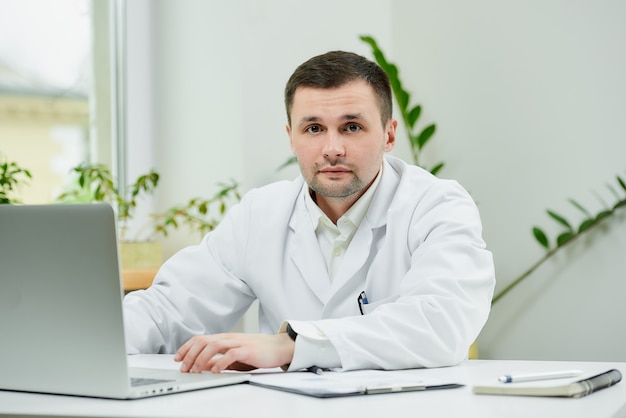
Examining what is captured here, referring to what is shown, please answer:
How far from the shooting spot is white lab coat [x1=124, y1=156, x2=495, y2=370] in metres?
1.45

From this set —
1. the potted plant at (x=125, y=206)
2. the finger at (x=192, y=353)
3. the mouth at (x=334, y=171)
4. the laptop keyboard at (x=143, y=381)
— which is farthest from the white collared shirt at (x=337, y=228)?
the potted plant at (x=125, y=206)

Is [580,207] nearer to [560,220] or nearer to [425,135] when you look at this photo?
[560,220]

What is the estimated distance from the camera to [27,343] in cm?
113

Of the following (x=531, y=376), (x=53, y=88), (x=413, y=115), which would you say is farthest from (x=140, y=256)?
(x=531, y=376)

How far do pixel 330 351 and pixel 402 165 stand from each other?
0.77 metres

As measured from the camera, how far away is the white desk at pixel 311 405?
977 mm

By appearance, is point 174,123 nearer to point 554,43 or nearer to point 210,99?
point 210,99

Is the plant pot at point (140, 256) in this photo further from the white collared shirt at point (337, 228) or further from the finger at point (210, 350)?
the finger at point (210, 350)

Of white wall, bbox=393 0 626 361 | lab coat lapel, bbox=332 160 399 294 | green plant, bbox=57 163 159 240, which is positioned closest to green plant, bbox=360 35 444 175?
white wall, bbox=393 0 626 361

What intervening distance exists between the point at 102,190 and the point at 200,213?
1.32 ft

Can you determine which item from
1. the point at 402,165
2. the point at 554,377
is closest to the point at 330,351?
the point at 554,377

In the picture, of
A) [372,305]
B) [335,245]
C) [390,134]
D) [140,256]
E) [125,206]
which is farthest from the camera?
[125,206]

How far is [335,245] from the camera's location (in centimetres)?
193

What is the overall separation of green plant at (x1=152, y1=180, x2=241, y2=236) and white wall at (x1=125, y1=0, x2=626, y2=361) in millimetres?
73
